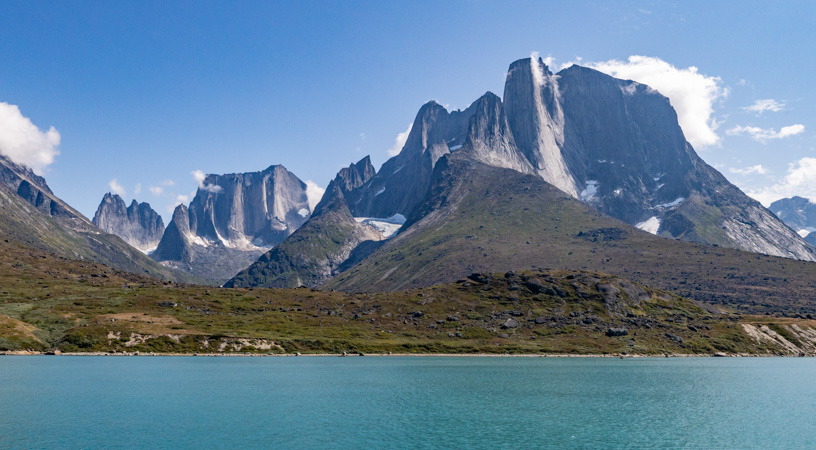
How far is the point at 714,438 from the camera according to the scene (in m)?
71.3

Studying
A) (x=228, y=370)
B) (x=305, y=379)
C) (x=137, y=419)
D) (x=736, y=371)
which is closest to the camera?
(x=137, y=419)

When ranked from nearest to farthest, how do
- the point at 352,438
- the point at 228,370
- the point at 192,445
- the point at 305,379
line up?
the point at 192,445
the point at 352,438
the point at 305,379
the point at 228,370

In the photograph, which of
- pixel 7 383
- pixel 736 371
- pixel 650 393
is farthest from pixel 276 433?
pixel 736 371

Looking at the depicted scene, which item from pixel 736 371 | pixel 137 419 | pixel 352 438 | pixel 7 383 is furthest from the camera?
pixel 736 371

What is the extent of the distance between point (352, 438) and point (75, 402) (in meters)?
49.5

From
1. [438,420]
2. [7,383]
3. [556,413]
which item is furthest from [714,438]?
[7,383]

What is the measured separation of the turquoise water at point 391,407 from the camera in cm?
6775

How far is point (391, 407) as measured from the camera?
9181cm

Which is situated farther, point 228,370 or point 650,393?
point 228,370

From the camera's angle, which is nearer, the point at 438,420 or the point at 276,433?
the point at 276,433

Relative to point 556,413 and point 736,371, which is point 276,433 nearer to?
point 556,413

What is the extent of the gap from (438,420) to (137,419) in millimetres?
40510

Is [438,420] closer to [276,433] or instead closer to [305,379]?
[276,433]

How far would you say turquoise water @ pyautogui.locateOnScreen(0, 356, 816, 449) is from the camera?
222 ft
